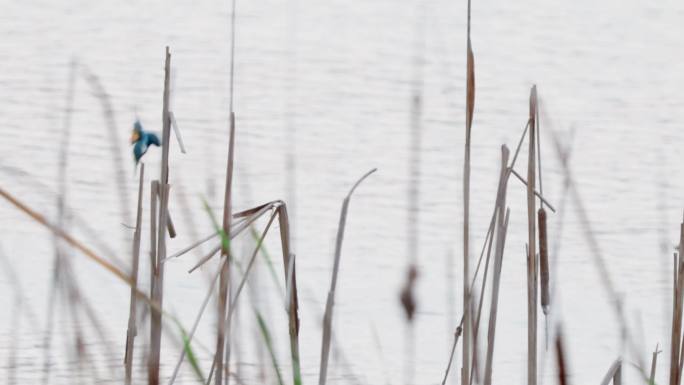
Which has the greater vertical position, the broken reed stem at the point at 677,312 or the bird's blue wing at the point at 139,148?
the bird's blue wing at the point at 139,148

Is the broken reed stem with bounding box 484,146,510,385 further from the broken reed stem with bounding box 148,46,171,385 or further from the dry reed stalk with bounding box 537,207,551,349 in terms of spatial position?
the broken reed stem with bounding box 148,46,171,385

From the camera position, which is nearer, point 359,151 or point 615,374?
point 615,374

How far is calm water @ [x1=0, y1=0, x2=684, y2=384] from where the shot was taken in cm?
158

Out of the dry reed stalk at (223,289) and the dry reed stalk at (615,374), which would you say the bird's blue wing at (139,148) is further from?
the dry reed stalk at (615,374)

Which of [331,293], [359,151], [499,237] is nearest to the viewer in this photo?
[331,293]

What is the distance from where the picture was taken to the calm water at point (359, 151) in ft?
5.20

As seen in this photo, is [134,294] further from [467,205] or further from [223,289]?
[467,205]

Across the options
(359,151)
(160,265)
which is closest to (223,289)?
(160,265)

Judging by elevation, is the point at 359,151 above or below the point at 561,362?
above

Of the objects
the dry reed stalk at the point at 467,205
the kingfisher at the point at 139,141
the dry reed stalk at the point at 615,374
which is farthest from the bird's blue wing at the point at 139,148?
the dry reed stalk at the point at 615,374

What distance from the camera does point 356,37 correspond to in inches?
127

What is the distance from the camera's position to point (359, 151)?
7.63 ft

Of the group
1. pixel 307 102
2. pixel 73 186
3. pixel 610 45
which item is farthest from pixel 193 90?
pixel 610 45

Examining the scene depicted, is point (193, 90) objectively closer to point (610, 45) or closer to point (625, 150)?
point (625, 150)
